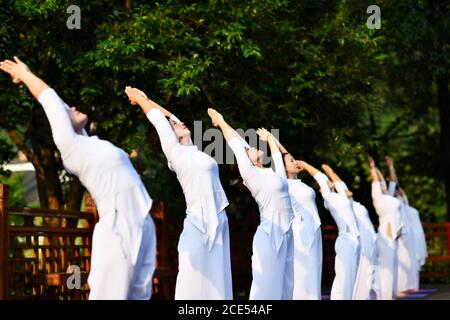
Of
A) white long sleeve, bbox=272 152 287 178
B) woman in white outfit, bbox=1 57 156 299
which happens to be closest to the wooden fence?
white long sleeve, bbox=272 152 287 178

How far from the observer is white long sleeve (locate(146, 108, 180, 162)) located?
9469 mm

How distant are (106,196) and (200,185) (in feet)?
8.01

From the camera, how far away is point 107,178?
7961 mm

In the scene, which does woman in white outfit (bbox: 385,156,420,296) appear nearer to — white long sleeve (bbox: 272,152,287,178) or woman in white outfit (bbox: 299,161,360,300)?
woman in white outfit (bbox: 299,161,360,300)

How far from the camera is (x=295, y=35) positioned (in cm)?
1912

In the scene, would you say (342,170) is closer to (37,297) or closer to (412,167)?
(412,167)

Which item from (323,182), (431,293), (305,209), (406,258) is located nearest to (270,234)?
(305,209)

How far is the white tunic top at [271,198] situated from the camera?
11.4 metres

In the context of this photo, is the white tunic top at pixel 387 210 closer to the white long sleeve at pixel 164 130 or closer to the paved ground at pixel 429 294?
the paved ground at pixel 429 294

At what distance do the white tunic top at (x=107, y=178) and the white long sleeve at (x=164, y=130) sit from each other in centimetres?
144

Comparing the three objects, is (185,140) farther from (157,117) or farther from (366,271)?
(366,271)

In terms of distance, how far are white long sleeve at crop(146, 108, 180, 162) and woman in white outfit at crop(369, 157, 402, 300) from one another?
937cm

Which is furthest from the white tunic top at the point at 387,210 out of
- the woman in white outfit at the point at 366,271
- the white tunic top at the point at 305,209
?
the white tunic top at the point at 305,209
